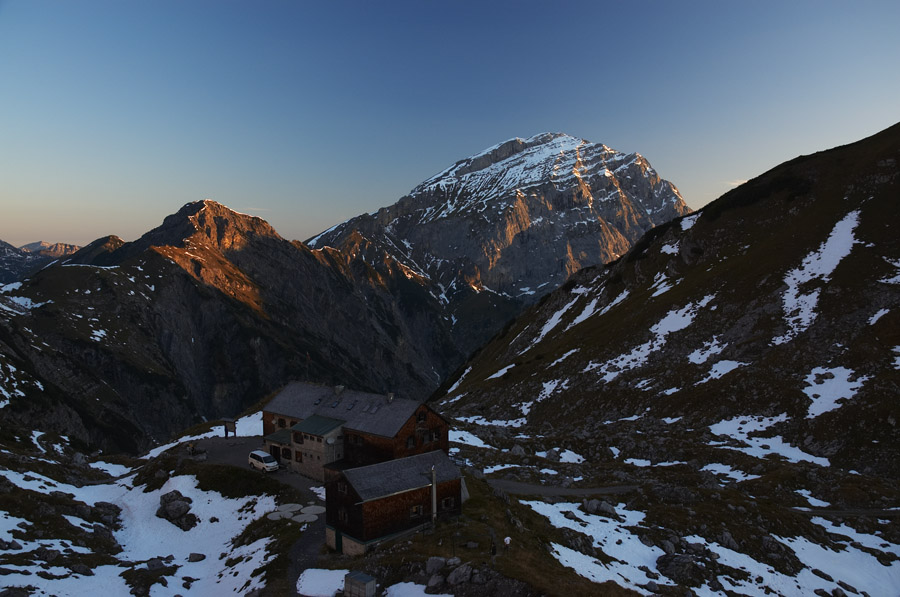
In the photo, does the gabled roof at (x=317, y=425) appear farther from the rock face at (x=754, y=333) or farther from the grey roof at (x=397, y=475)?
the rock face at (x=754, y=333)

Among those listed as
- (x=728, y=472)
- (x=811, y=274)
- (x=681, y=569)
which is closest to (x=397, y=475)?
(x=681, y=569)

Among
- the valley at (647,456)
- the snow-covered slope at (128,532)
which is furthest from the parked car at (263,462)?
the snow-covered slope at (128,532)

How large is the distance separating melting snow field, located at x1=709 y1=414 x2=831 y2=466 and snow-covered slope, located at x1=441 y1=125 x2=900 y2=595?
0.21 meters

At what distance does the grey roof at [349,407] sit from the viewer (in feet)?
163

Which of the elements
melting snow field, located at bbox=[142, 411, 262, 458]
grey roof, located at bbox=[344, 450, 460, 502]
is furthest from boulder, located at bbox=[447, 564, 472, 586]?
melting snow field, located at bbox=[142, 411, 262, 458]

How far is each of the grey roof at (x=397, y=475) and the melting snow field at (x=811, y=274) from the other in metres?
54.0

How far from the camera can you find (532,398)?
9119 cm

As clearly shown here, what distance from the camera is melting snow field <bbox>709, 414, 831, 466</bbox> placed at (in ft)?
179

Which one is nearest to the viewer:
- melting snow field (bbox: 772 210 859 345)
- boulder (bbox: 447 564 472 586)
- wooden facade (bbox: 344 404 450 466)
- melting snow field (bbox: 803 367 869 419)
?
boulder (bbox: 447 564 472 586)

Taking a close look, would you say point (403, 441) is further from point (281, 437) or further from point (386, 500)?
point (281, 437)

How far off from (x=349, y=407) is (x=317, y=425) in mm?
3650

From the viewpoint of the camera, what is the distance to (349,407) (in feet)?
180

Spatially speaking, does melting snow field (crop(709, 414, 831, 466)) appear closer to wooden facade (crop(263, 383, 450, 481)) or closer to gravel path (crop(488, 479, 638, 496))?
gravel path (crop(488, 479, 638, 496))

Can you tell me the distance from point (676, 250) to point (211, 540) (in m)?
101
